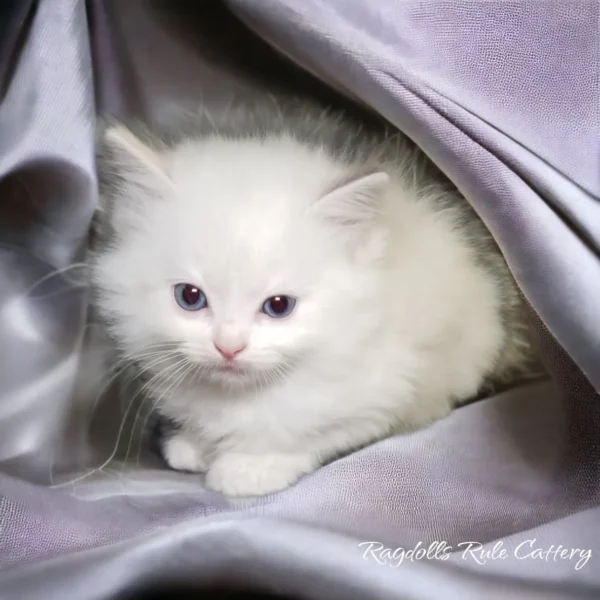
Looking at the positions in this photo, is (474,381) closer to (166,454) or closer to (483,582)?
(483,582)

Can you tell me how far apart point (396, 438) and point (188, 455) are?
33 cm

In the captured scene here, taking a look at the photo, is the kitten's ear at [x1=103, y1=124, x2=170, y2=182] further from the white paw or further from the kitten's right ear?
the white paw

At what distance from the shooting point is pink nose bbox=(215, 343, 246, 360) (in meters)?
0.83

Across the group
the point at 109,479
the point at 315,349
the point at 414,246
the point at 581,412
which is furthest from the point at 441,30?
the point at 109,479

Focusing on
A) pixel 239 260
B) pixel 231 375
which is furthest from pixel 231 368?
pixel 239 260

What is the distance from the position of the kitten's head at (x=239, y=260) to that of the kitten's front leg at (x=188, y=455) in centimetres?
17

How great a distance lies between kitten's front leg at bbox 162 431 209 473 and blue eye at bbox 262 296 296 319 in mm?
309

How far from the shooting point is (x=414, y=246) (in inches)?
38.2

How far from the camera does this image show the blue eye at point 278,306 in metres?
0.86

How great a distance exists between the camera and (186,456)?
3.54 ft

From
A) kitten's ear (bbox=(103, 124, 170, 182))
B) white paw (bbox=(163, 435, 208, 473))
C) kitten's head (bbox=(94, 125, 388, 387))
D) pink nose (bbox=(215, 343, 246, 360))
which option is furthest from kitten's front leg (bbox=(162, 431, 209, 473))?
kitten's ear (bbox=(103, 124, 170, 182))

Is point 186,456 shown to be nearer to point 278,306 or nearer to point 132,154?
point 278,306

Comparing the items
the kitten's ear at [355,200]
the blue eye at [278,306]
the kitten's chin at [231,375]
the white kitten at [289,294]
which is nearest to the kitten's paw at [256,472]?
the white kitten at [289,294]

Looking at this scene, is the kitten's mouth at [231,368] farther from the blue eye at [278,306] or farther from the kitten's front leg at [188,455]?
the kitten's front leg at [188,455]
